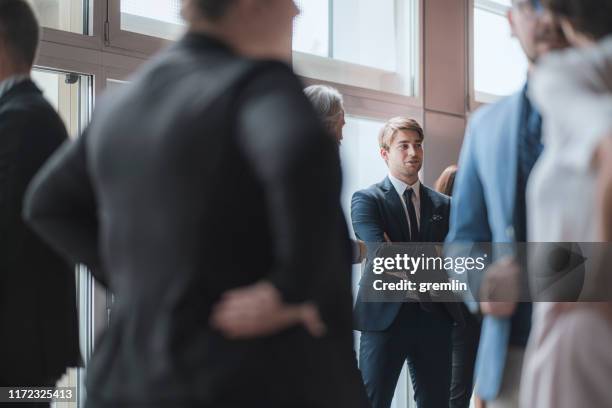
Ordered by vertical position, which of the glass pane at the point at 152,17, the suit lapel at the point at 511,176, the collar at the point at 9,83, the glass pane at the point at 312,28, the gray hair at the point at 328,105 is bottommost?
the suit lapel at the point at 511,176

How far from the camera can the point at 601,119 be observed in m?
1.05

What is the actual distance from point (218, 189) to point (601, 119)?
50cm

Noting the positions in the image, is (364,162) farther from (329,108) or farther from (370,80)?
(329,108)

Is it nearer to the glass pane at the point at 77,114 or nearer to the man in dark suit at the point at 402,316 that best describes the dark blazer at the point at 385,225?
the man in dark suit at the point at 402,316

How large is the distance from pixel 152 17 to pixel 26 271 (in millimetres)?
2537

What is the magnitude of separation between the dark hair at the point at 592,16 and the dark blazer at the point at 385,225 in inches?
108

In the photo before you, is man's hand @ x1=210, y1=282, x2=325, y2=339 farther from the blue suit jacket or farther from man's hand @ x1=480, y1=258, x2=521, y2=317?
the blue suit jacket

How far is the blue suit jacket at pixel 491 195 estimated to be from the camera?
5.23ft

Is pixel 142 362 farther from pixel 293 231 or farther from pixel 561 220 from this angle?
pixel 561 220

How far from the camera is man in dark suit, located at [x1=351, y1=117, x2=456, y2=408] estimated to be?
3906mm

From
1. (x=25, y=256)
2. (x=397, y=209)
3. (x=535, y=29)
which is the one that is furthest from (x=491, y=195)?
(x=397, y=209)

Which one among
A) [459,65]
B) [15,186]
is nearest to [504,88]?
[459,65]

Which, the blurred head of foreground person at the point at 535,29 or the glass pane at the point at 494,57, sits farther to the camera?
the glass pane at the point at 494,57

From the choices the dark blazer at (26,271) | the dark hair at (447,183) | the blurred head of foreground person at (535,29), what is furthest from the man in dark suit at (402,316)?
the blurred head of foreground person at (535,29)
